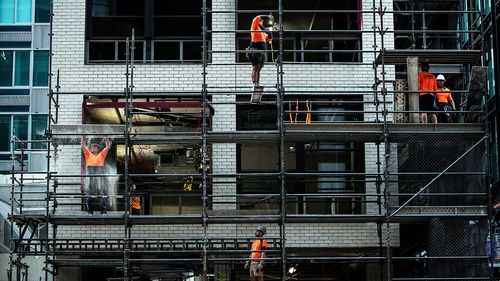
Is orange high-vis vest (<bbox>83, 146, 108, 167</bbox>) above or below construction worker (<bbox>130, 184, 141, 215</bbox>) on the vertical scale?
above

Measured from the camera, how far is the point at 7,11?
4906cm

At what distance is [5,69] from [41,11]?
9.94 ft

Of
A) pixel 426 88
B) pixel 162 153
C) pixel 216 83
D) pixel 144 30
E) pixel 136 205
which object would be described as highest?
pixel 144 30

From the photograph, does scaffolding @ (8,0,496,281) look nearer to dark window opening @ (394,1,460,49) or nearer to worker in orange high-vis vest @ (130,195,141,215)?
worker in orange high-vis vest @ (130,195,141,215)

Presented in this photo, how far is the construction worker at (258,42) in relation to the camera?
25.7 meters

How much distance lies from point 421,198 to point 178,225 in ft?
19.7

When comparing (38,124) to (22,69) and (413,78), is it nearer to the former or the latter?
(22,69)

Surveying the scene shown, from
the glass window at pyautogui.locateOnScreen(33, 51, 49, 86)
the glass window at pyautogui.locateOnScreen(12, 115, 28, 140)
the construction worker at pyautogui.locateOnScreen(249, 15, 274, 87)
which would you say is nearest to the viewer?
the construction worker at pyautogui.locateOnScreen(249, 15, 274, 87)

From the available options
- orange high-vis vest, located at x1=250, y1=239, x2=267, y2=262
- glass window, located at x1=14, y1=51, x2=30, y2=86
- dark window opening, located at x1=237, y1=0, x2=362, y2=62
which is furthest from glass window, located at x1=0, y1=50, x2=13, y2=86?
orange high-vis vest, located at x1=250, y1=239, x2=267, y2=262

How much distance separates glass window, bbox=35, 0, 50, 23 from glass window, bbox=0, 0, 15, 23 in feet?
3.52

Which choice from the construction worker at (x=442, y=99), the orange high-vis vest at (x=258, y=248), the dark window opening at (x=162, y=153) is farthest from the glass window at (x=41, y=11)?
the orange high-vis vest at (x=258, y=248)

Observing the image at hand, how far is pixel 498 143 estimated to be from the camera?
108ft

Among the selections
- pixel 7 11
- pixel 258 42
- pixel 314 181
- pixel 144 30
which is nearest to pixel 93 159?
pixel 144 30

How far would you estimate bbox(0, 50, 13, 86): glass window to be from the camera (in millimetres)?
48562
